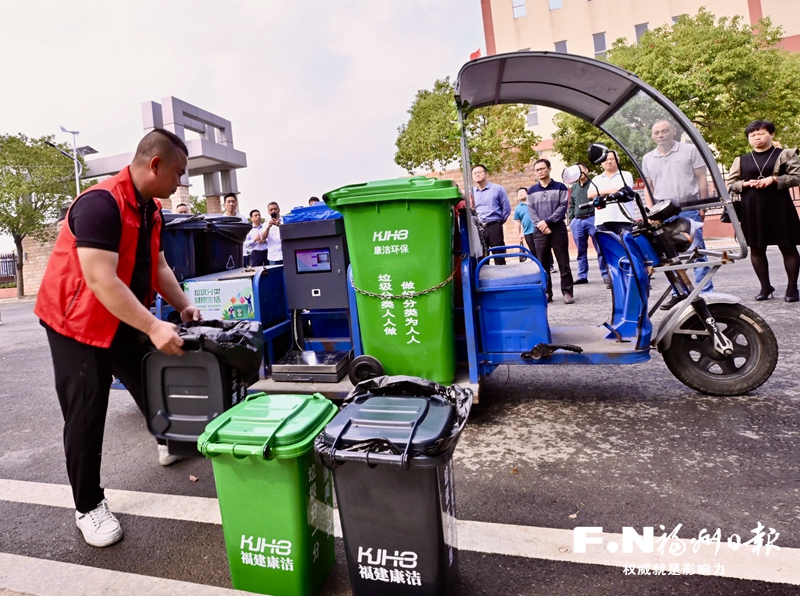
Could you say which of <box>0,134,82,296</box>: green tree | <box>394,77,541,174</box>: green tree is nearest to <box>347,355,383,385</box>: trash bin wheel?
<box>394,77,541,174</box>: green tree

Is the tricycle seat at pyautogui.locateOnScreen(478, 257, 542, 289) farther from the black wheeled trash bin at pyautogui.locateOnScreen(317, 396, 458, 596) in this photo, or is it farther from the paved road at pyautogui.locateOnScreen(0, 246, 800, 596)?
the black wheeled trash bin at pyautogui.locateOnScreen(317, 396, 458, 596)

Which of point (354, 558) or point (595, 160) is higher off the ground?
point (595, 160)

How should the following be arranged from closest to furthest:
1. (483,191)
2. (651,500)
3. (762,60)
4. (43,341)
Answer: (651,500)
(483,191)
(43,341)
(762,60)

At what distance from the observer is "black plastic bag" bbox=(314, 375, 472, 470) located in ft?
5.34

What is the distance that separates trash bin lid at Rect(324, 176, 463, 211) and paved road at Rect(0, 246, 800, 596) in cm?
155

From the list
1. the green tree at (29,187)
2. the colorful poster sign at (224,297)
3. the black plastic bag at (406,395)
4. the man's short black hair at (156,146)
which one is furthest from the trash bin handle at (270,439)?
the green tree at (29,187)

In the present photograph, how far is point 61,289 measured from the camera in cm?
229

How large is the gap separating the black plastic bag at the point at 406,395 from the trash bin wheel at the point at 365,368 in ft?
4.82

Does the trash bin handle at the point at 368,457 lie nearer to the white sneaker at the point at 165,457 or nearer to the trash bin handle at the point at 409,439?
the trash bin handle at the point at 409,439

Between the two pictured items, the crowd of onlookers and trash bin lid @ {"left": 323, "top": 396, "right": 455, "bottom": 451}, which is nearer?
trash bin lid @ {"left": 323, "top": 396, "right": 455, "bottom": 451}

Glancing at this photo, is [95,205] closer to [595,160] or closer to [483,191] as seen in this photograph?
[595,160]

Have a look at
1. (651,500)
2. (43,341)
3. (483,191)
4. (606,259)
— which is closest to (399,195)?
(606,259)

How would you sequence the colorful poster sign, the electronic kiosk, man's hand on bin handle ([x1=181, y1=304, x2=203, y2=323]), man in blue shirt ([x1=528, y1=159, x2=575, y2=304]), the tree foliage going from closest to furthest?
man's hand on bin handle ([x1=181, y1=304, x2=203, y2=323]) → the electronic kiosk → the colorful poster sign → man in blue shirt ([x1=528, y1=159, x2=575, y2=304]) → the tree foliage

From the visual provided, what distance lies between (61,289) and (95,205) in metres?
0.42
